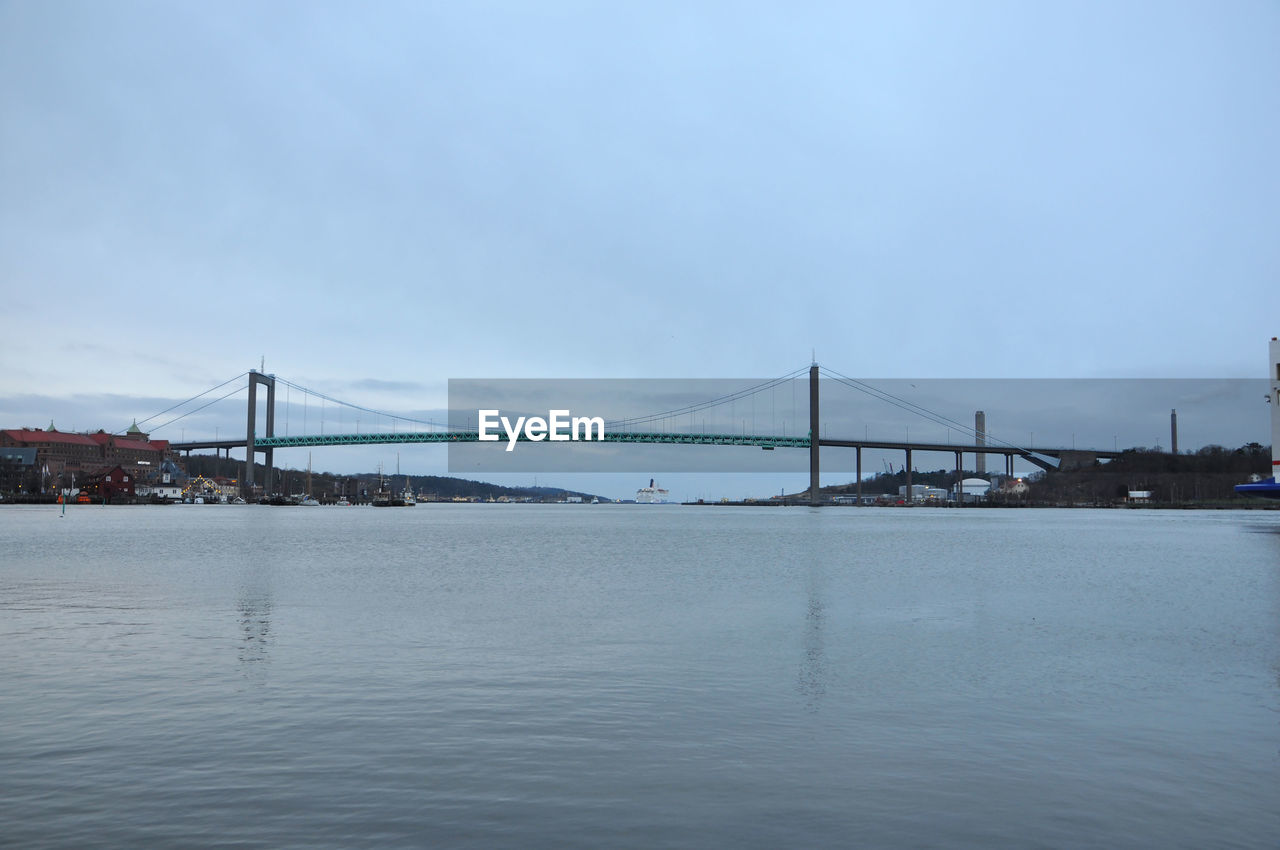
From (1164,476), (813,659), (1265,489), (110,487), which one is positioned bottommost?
(813,659)

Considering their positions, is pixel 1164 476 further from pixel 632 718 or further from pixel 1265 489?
pixel 632 718

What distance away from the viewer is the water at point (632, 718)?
20.0 ft

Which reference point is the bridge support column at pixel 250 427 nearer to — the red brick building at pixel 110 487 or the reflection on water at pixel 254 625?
the red brick building at pixel 110 487

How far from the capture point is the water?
20.0 ft

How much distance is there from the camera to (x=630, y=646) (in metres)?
13.1

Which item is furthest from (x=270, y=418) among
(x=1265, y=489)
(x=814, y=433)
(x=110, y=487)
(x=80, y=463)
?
(x=1265, y=489)

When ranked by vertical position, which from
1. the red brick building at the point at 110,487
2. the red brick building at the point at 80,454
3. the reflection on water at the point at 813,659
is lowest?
the reflection on water at the point at 813,659

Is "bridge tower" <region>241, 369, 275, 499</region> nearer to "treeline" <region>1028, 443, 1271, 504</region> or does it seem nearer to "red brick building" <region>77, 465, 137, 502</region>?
"red brick building" <region>77, 465, 137, 502</region>

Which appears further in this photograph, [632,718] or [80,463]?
[80,463]

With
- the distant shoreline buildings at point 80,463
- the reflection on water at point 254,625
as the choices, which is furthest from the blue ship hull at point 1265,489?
the distant shoreline buildings at point 80,463

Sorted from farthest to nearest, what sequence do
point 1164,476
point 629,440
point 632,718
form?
point 1164,476 < point 629,440 < point 632,718

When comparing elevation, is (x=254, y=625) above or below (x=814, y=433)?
below

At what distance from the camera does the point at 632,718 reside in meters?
8.82

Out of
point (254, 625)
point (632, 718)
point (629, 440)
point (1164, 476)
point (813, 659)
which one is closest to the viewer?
point (632, 718)
